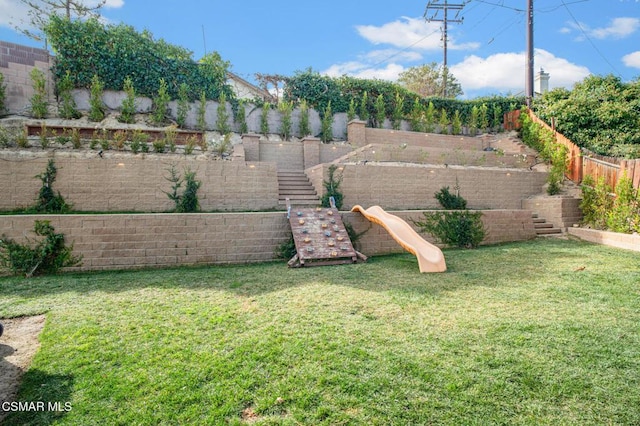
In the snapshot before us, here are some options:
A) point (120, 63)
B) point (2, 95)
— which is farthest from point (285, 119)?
point (2, 95)

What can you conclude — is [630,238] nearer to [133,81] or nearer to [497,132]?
[497,132]

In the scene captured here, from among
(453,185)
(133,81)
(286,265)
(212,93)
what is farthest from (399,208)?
(133,81)

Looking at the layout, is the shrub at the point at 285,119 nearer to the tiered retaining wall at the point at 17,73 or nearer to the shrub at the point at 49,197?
the shrub at the point at 49,197

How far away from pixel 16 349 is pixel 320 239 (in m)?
4.89

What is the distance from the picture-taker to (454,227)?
8.31 meters

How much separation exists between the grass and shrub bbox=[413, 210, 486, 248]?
3210mm

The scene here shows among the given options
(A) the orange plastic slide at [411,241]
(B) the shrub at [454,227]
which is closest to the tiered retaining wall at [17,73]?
(A) the orange plastic slide at [411,241]

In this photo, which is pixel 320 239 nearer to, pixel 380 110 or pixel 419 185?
pixel 419 185

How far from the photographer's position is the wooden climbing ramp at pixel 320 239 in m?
Answer: 6.49

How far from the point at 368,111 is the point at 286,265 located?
1242cm

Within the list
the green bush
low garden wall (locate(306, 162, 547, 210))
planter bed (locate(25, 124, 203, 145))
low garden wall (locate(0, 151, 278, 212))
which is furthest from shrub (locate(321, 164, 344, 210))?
the green bush

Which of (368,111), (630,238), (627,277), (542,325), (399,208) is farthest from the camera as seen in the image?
(368,111)

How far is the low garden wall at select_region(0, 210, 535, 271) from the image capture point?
6.12 meters

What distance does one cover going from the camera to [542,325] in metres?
3.20
